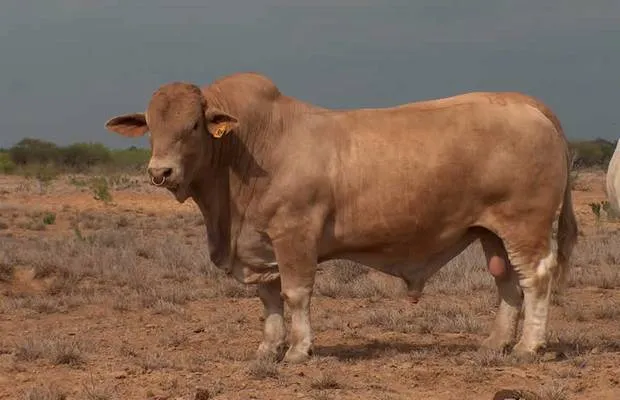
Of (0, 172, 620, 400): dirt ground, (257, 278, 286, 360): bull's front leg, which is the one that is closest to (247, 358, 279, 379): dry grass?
(0, 172, 620, 400): dirt ground

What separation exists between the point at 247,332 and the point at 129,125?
10.1ft

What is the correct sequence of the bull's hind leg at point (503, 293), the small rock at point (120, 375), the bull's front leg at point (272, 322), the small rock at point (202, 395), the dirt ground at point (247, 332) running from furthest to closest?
1. the bull's hind leg at point (503, 293)
2. the bull's front leg at point (272, 322)
3. the small rock at point (120, 375)
4. the dirt ground at point (247, 332)
5. the small rock at point (202, 395)

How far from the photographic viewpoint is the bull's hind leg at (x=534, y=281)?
27.0ft

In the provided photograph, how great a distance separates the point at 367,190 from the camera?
26.8ft

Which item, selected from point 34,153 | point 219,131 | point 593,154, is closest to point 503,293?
point 219,131

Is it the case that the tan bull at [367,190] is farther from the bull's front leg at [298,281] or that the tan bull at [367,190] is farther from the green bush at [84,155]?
the green bush at [84,155]

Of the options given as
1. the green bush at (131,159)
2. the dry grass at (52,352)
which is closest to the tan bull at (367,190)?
the dry grass at (52,352)

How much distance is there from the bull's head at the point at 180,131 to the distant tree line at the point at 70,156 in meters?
59.5

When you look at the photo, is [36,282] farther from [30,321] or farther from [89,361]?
[89,361]

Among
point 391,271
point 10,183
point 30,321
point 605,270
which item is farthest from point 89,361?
point 10,183

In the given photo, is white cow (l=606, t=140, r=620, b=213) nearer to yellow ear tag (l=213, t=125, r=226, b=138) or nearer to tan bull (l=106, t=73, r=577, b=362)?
tan bull (l=106, t=73, r=577, b=362)

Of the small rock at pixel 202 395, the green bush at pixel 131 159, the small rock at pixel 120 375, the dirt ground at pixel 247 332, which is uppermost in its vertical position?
the small rock at pixel 202 395

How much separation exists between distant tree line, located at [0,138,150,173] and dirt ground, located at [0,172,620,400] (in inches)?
1994

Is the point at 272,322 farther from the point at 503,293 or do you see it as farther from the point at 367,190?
the point at 503,293
